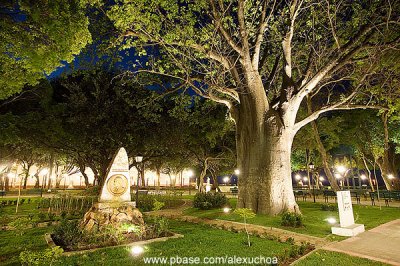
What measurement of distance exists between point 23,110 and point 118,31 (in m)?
13.1

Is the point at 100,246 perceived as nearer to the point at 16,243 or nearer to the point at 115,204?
the point at 115,204

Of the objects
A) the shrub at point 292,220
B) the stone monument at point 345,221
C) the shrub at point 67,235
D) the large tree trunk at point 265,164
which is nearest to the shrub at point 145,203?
the large tree trunk at point 265,164

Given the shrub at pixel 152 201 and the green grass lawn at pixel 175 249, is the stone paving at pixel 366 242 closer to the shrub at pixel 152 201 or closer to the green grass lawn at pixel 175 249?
the green grass lawn at pixel 175 249

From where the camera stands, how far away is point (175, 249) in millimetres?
6516

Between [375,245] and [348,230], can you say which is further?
[348,230]

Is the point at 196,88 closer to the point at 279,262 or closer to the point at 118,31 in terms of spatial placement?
the point at 118,31

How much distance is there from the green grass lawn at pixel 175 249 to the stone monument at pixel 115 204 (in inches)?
61.1

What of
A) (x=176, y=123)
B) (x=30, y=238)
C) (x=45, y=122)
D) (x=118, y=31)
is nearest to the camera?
(x=30, y=238)

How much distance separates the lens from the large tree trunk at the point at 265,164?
1090cm

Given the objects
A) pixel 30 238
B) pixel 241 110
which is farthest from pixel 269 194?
pixel 30 238

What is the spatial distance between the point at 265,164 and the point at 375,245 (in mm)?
5212

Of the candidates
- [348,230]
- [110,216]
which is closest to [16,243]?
[110,216]

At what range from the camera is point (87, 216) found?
28.0 feet

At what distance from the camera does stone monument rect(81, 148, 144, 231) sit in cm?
836
